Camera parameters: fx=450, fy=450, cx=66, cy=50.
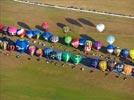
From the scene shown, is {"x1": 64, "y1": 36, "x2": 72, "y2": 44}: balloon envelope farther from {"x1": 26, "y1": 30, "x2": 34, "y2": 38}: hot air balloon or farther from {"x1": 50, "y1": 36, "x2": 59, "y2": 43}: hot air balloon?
{"x1": 26, "y1": 30, "x2": 34, "y2": 38}: hot air balloon

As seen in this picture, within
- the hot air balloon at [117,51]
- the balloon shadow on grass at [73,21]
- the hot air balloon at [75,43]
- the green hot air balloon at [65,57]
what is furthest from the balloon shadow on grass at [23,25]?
the hot air balloon at [117,51]

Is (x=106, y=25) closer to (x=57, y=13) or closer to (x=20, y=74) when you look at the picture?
(x=57, y=13)

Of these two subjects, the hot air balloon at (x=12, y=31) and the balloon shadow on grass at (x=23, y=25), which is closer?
the hot air balloon at (x=12, y=31)

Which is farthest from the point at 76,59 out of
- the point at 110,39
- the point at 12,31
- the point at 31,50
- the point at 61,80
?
the point at 12,31

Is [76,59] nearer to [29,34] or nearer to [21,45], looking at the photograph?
[21,45]

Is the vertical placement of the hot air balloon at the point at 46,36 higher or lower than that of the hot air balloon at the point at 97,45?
higher

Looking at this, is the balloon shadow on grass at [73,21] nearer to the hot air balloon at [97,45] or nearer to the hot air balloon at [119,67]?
the hot air balloon at [97,45]

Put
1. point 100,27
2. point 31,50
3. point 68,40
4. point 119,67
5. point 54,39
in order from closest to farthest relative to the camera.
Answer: point 119,67 → point 31,50 → point 68,40 → point 54,39 → point 100,27

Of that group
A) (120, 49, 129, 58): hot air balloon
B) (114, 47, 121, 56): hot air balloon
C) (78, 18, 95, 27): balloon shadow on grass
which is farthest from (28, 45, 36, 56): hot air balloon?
(120, 49, 129, 58): hot air balloon
